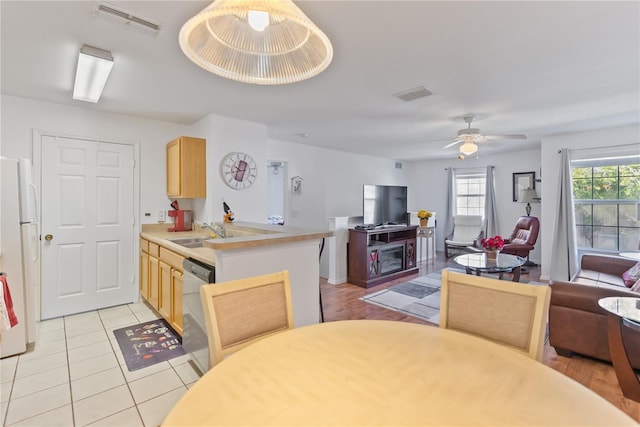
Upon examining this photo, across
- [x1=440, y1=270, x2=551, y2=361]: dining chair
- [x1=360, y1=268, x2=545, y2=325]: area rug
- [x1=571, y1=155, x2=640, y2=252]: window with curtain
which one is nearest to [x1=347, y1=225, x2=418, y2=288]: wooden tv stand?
[x1=360, y1=268, x2=545, y2=325]: area rug

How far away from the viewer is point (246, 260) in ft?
6.61

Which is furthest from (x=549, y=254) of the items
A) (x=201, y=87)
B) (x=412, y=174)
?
(x=201, y=87)

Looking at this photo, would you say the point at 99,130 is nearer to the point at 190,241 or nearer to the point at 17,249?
the point at 17,249

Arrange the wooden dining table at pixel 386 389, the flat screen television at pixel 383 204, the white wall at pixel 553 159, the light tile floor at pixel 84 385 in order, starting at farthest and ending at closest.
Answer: the flat screen television at pixel 383 204, the white wall at pixel 553 159, the light tile floor at pixel 84 385, the wooden dining table at pixel 386 389

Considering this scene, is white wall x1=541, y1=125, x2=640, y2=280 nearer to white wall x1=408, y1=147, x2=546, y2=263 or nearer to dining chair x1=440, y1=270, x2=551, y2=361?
white wall x1=408, y1=147, x2=546, y2=263

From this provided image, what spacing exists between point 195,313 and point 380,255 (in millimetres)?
3260

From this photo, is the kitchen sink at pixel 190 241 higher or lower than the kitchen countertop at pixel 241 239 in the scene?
lower

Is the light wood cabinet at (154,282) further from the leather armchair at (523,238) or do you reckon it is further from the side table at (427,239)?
the leather armchair at (523,238)

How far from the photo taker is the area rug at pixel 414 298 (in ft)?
11.6

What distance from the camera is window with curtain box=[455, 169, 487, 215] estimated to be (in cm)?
691

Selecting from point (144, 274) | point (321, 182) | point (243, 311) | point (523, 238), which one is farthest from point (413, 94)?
point (523, 238)

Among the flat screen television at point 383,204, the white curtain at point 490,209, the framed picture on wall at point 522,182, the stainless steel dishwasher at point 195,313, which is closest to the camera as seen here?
the stainless steel dishwasher at point 195,313

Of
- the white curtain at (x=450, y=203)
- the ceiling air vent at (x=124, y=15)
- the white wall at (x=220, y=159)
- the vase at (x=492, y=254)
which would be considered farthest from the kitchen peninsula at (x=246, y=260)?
the white curtain at (x=450, y=203)

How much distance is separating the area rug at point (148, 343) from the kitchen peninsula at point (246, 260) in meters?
0.15
